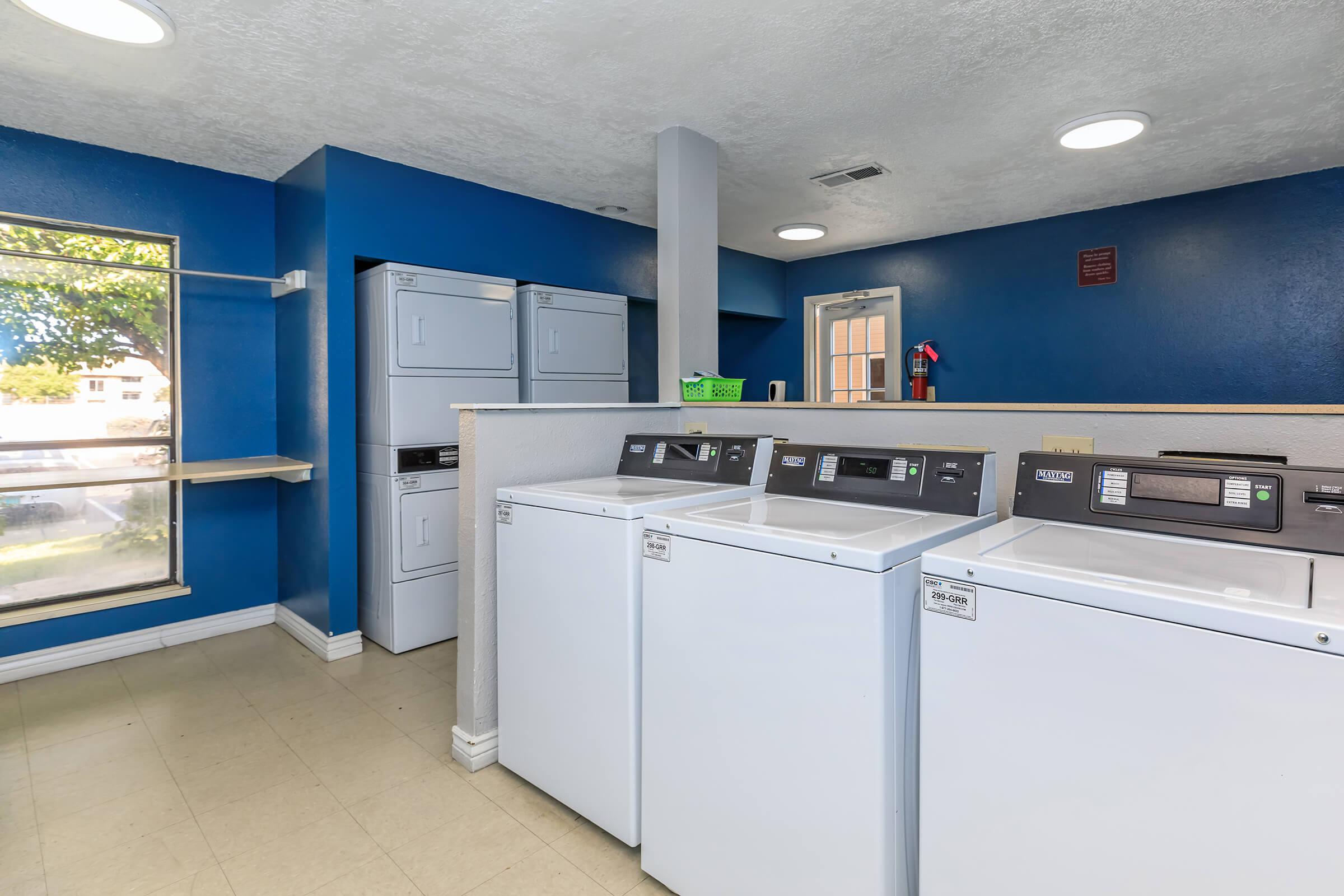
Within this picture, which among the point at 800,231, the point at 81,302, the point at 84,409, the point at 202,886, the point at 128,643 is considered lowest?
the point at 202,886

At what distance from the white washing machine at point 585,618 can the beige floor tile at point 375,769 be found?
32 centimetres

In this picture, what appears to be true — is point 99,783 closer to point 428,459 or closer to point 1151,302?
point 428,459

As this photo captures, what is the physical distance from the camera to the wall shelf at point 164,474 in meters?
2.79

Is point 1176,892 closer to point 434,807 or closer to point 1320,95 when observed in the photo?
point 434,807

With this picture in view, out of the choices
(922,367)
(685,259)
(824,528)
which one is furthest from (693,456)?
(922,367)

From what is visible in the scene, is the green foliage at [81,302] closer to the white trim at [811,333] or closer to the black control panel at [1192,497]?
the black control panel at [1192,497]

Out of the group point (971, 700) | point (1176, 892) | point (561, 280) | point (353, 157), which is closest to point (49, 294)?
point (353, 157)

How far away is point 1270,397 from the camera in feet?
13.0

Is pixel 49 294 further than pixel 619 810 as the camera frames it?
Yes

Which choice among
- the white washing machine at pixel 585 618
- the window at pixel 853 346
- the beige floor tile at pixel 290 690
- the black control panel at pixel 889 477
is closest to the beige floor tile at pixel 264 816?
the white washing machine at pixel 585 618

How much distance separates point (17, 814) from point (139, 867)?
60cm

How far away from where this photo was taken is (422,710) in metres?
2.72

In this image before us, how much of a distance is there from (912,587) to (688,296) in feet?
6.62

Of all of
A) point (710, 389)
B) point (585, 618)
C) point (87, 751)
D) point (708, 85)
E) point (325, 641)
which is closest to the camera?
point (585, 618)
